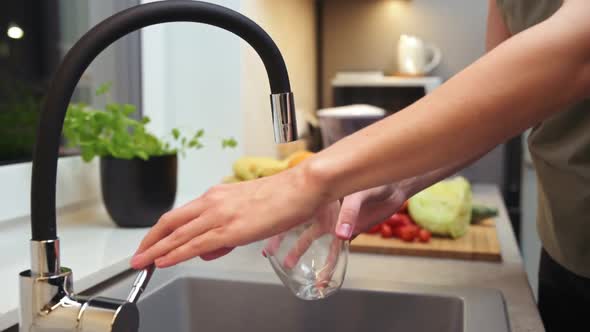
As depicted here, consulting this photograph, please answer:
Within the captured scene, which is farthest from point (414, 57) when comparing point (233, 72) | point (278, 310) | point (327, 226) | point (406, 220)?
point (327, 226)

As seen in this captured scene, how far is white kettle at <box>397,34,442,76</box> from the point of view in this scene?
211 centimetres

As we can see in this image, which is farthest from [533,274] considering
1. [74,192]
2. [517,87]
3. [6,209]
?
[517,87]

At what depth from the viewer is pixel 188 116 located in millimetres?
1415

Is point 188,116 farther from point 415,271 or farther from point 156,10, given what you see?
point 156,10

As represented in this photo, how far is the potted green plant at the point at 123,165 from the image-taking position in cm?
104

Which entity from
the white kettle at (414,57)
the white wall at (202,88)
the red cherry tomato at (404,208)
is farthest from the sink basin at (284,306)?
the white kettle at (414,57)

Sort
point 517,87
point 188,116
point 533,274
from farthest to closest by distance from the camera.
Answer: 1. point 533,274
2. point 188,116
3. point 517,87

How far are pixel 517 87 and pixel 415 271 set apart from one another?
22.9 inches

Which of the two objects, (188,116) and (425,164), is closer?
(425,164)

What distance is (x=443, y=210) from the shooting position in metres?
1.15

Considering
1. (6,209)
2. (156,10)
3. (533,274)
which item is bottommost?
(533,274)

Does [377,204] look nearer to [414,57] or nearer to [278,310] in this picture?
[278,310]

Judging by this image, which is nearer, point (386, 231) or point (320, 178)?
point (320, 178)

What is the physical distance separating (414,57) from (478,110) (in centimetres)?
172
